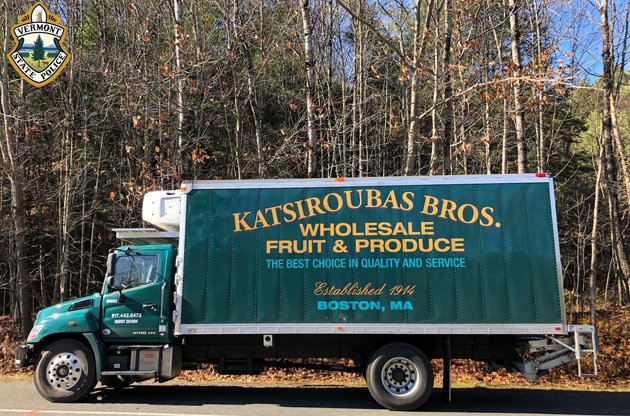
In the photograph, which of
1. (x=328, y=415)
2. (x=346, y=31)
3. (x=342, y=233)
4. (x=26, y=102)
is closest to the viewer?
(x=328, y=415)

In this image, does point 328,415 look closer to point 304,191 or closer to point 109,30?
point 304,191

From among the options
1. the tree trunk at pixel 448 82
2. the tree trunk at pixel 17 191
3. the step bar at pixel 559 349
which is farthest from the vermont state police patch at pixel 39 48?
the step bar at pixel 559 349

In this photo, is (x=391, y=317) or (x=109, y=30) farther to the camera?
(x=109, y=30)

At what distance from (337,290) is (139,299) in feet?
10.2

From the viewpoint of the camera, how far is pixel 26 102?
1514 centimetres

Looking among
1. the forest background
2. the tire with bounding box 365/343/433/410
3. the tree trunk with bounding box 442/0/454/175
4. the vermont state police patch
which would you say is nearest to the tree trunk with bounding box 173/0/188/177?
the forest background

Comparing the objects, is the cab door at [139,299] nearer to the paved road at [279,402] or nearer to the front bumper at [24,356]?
the paved road at [279,402]

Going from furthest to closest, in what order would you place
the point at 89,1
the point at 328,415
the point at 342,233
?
1. the point at 89,1
2. the point at 342,233
3. the point at 328,415

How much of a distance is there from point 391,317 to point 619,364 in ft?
24.6

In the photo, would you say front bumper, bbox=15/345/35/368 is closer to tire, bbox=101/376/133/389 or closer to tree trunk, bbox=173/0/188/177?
tire, bbox=101/376/133/389

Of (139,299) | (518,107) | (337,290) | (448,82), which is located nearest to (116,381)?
(139,299)

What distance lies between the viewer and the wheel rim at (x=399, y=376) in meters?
7.49

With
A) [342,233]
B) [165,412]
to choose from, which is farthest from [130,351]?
[342,233]

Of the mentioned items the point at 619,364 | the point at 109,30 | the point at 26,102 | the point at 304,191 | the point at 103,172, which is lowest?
the point at 619,364
